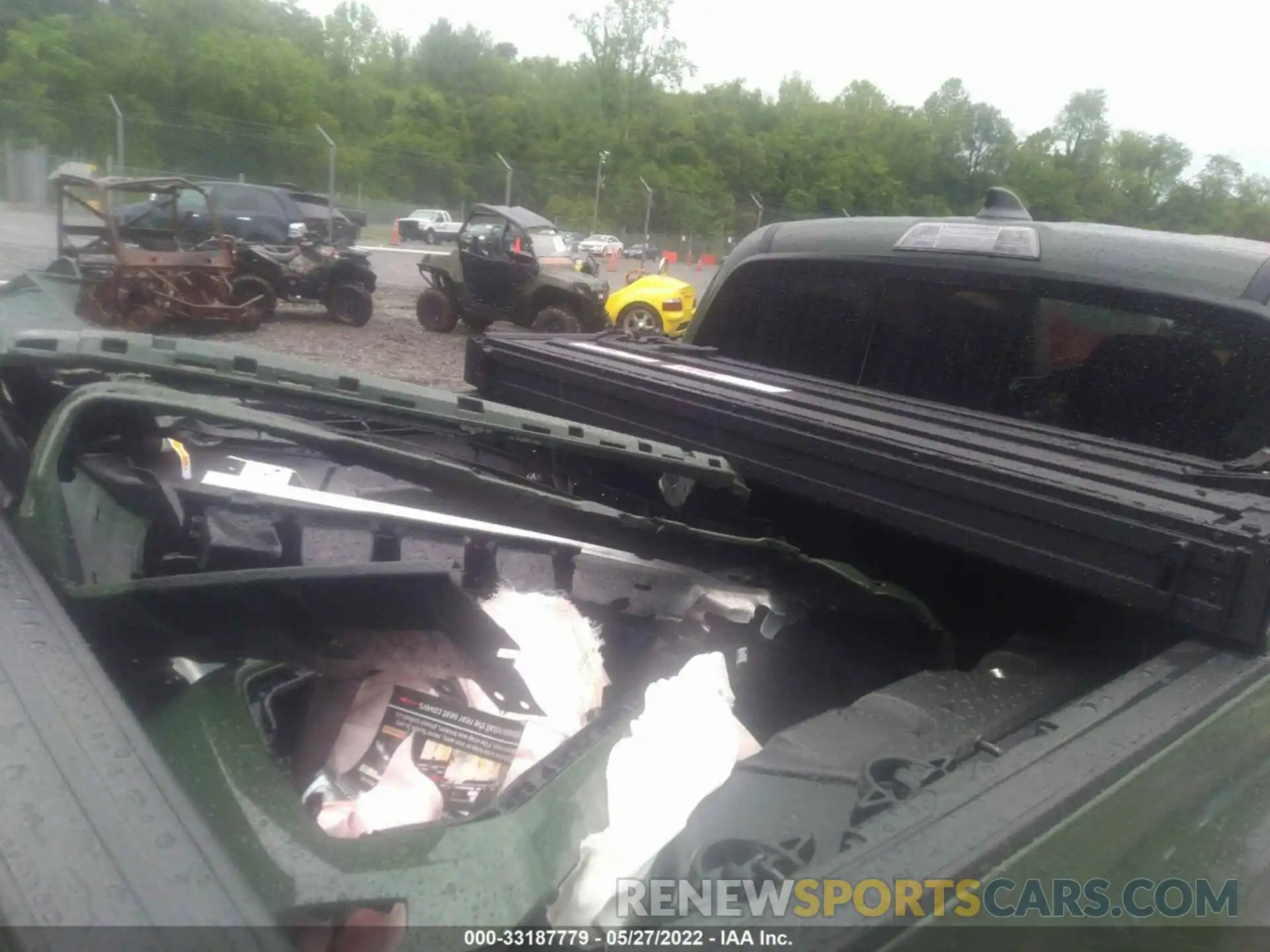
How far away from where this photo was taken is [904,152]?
18.9 metres

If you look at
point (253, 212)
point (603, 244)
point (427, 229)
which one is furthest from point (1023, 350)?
point (427, 229)

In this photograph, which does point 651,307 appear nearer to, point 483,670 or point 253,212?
point 253,212

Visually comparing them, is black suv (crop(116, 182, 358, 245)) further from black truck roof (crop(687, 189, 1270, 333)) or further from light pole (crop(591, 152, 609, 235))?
black truck roof (crop(687, 189, 1270, 333))

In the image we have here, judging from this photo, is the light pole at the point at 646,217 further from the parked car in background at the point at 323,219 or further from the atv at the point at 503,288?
the atv at the point at 503,288

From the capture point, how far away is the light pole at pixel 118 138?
2236 centimetres

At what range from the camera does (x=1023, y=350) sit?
2.61 m

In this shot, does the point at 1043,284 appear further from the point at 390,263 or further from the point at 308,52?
the point at 308,52

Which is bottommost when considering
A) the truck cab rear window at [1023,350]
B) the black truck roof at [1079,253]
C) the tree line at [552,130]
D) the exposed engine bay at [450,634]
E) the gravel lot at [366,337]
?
the gravel lot at [366,337]

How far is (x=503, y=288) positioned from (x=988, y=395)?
11.1 meters

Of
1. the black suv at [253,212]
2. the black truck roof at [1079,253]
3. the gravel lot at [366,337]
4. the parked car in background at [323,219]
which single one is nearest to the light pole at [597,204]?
the parked car in background at [323,219]

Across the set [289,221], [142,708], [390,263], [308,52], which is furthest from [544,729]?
[308,52]

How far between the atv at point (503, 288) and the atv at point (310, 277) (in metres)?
0.94

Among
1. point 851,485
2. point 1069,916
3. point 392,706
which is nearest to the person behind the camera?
point 1069,916

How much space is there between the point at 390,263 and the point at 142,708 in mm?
23564
